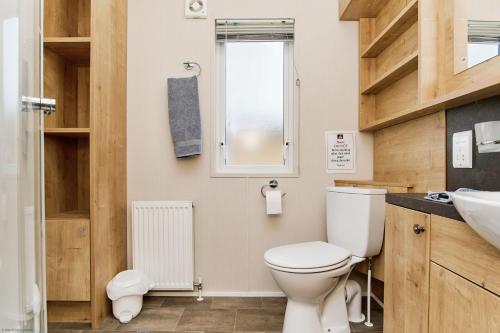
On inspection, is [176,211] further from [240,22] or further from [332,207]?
[240,22]

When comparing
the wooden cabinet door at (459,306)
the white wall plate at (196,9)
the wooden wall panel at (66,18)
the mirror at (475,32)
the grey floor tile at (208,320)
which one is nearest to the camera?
the wooden cabinet door at (459,306)

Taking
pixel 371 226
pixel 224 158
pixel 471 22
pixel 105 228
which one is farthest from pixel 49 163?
pixel 471 22

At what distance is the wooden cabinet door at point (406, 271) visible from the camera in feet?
2.83

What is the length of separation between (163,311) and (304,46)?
6.52 feet

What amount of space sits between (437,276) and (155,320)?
1.50m

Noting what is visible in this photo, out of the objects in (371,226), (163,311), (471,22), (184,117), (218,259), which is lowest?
(163,311)

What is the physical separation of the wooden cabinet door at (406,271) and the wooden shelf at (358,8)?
1349 mm

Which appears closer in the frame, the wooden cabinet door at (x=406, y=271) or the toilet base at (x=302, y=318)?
the wooden cabinet door at (x=406, y=271)

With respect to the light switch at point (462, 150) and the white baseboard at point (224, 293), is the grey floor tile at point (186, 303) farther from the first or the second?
the light switch at point (462, 150)

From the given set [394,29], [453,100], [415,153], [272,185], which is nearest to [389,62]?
[394,29]

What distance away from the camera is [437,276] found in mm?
807

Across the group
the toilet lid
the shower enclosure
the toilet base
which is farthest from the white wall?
the shower enclosure

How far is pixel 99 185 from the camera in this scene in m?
1.61

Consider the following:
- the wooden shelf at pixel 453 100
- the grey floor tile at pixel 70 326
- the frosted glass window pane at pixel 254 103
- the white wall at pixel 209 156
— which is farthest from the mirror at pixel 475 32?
the grey floor tile at pixel 70 326
